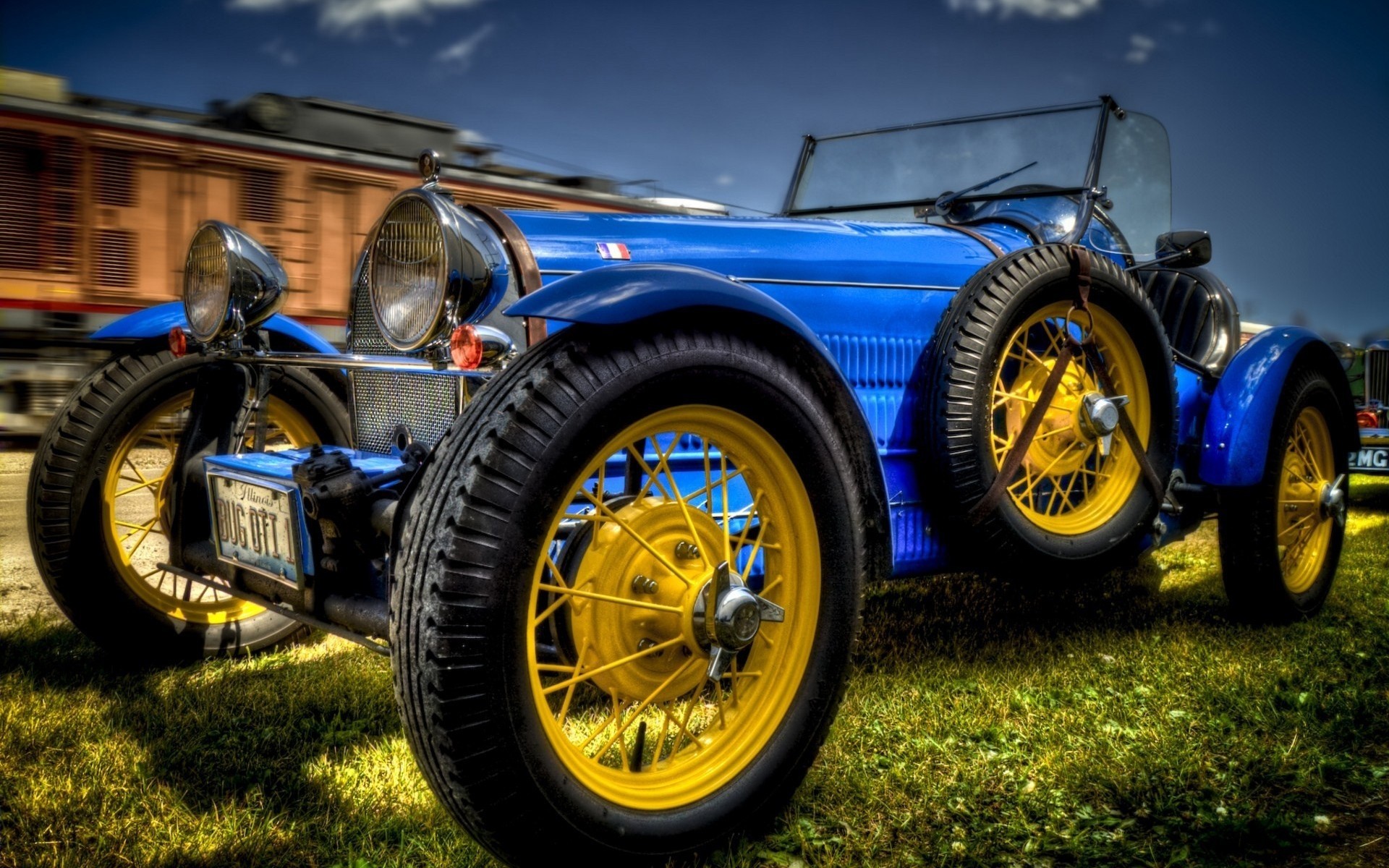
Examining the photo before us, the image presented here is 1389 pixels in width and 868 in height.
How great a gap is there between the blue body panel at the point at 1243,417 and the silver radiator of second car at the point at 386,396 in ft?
8.58

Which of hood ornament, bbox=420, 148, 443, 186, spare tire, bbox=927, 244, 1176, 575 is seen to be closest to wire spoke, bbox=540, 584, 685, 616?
spare tire, bbox=927, 244, 1176, 575

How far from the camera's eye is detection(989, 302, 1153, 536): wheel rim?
2.98m

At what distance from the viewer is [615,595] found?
6.44 ft

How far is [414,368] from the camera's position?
213 cm

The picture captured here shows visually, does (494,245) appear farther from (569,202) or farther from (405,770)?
(569,202)

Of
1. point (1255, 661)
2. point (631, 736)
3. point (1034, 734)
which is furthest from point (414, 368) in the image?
point (1255, 661)

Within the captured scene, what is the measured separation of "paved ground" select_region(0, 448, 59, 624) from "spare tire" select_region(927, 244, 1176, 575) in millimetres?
3232

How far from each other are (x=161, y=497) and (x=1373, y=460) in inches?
297

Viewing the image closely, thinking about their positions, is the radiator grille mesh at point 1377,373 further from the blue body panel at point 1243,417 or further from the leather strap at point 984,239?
the leather strap at point 984,239

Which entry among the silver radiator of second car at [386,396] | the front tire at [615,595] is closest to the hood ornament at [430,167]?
the silver radiator of second car at [386,396]

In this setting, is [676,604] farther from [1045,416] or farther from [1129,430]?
[1129,430]

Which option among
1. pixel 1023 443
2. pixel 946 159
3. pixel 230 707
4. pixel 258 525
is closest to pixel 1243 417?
pixel 1023 443

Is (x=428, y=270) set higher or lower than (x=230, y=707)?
higher

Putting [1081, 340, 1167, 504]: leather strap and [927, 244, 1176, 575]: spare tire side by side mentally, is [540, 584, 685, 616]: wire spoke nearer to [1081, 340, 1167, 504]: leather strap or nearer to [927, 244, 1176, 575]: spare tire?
[927, 244, 1176, 575]: spare tire
